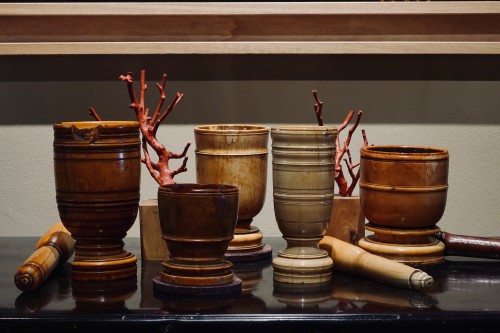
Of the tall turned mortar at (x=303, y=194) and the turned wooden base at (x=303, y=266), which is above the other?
the tall turned mortar at (x=303, y=194)

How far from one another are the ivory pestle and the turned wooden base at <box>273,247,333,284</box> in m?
0.05

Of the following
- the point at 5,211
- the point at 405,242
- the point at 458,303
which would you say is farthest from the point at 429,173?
the point at 5,211

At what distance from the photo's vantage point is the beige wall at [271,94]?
195 cm

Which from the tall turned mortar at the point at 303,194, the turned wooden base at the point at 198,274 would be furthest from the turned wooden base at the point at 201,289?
the tall turned mortar at the point at 303,194

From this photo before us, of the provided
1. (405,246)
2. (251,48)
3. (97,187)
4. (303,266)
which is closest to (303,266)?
(303,266)

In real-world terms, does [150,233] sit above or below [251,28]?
below

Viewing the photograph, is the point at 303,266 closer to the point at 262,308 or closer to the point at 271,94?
the point at 262,308

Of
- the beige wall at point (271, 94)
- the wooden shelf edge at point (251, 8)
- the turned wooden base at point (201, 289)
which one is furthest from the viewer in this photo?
→ the beige wall at point (271, 94)

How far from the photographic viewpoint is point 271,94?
196 centimetres

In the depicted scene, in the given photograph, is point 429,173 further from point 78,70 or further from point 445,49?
point 78,70

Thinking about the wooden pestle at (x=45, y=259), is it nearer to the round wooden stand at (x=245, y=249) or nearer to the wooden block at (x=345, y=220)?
the round wooden stand at (x=245, y=249)

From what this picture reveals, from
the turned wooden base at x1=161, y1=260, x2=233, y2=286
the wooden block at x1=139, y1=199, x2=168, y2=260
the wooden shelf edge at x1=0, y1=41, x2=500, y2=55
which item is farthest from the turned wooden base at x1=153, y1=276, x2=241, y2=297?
the wooden shelf edge at x1=0, y1=41, x2=500, y2=55

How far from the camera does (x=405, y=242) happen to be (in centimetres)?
139

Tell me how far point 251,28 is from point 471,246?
0.69m
